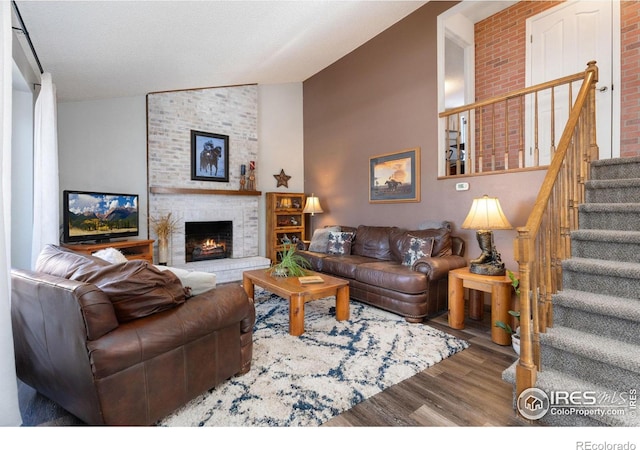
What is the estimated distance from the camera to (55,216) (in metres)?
2.86

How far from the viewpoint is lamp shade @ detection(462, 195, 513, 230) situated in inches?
109

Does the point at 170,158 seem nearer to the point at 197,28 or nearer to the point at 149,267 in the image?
the point at 197,28

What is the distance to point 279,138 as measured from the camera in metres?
6.25

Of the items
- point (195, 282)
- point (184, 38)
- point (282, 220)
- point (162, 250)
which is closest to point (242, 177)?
point (282, 220)

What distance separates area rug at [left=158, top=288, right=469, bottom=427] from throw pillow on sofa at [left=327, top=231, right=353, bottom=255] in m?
1.36

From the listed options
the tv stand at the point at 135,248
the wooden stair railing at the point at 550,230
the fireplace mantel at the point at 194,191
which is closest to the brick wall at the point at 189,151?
the fireplace mantel at the point at 194,191

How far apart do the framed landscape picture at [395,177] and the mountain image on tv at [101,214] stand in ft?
11.5

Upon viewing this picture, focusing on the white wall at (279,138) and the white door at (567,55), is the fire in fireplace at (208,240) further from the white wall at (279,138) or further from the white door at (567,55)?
the white door at (567,55)

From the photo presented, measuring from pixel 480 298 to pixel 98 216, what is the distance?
4.49m

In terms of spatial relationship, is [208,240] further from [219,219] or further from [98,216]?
[98,216]

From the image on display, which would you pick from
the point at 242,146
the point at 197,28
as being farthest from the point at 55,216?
the point at 242,146

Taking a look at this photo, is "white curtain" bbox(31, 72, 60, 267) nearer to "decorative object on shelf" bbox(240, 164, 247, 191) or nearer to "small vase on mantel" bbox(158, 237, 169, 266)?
"small vase on mantel" bbox(158, 237, 169, 266)

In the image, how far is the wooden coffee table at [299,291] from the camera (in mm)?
2678

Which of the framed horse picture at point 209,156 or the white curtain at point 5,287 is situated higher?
the framed horse picture at point 209,156
